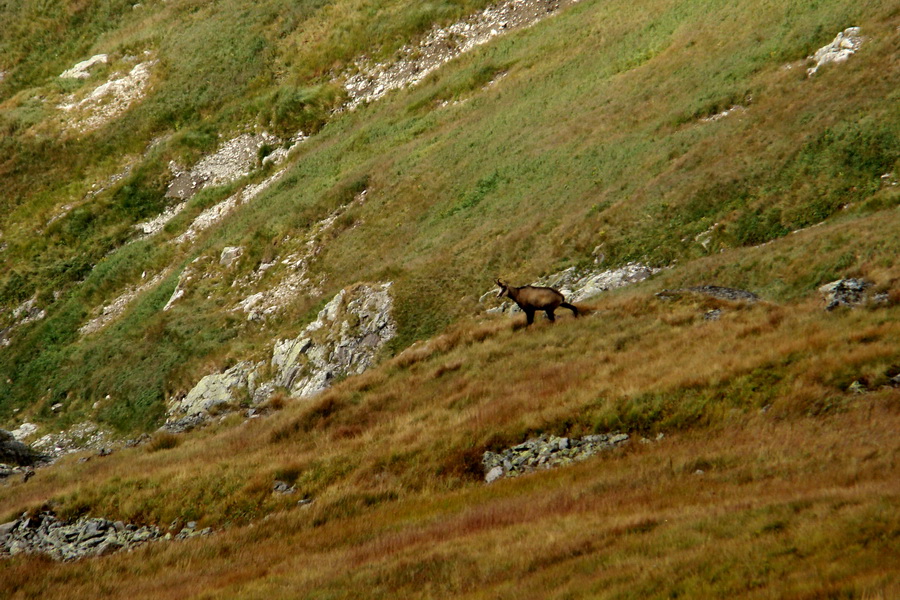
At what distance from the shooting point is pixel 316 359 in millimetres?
36906

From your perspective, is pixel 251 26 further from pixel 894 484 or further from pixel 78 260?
pixel 894 484

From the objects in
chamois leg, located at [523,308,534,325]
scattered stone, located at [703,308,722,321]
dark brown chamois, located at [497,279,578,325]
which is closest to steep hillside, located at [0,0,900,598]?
scattered stone, located at [703,308,722,321]

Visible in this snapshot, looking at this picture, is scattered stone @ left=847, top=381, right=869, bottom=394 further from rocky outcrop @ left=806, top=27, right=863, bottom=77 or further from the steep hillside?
rocky outcrop @ left=806, top=27, right=863, bottom=77

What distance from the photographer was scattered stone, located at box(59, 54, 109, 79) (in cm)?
7969

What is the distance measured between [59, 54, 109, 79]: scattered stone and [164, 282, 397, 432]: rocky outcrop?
50930mm

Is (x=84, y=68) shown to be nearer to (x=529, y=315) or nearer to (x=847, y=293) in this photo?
(x=529, y=315)

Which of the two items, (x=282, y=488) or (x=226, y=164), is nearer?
(x=282, y=488)

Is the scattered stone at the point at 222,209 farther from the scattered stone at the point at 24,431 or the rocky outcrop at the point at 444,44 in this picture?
the scattered stone at the point at 24,431

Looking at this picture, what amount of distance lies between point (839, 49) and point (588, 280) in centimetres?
1515

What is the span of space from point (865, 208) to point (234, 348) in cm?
2783

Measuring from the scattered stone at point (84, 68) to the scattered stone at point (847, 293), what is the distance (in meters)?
73.9

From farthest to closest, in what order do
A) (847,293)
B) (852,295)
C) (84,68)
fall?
(84,68) < (847,293) < (852,295)

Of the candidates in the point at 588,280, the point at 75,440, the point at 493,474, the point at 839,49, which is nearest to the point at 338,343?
the point at 588,280

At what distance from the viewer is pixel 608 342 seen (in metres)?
23.7
